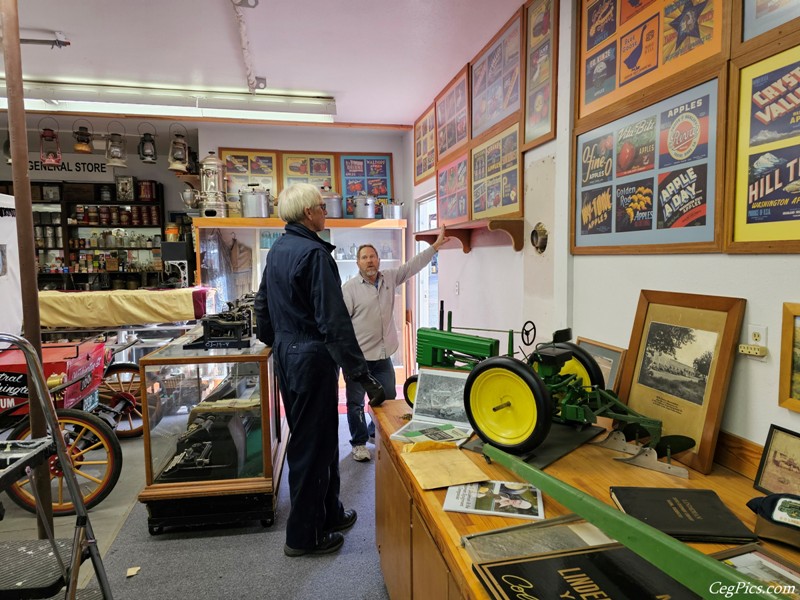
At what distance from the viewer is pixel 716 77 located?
154 centimetres

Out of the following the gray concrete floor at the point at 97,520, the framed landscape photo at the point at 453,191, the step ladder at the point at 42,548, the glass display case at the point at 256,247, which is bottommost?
the gray concrete floor at the point at 97,520

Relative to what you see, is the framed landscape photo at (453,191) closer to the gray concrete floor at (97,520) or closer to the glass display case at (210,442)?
the glass display case at (210,442)

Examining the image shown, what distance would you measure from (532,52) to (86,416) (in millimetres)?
3355

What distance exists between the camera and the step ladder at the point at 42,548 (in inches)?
57.4

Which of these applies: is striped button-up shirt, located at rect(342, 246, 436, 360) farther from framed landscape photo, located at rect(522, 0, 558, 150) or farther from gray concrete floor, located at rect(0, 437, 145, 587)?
gray concrete floor, located at rect(0, 437, 145, 587)

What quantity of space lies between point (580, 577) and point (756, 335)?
3.09 feet

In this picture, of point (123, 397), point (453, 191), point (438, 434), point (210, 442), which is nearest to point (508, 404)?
point (438, 434)

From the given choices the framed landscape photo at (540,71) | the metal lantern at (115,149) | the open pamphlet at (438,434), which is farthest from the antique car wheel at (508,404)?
the metal lantern at (115,149)

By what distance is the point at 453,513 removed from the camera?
125cm

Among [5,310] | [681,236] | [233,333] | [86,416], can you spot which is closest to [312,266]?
[233,333]

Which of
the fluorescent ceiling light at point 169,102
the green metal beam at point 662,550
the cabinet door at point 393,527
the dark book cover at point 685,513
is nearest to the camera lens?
the green metal beam at point 662,550

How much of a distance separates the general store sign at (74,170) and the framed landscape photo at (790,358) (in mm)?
8168

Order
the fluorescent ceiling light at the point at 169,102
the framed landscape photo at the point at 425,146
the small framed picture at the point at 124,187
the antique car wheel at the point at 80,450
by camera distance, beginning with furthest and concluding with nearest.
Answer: the small framed picture at the point at 124,187 < the framed landscape photo at the point at 425,146 < the fluorescent ceiling light at the point at 169,102 < the antique car wheel at the point at 80,450

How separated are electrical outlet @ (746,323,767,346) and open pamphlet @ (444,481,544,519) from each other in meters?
0.79
